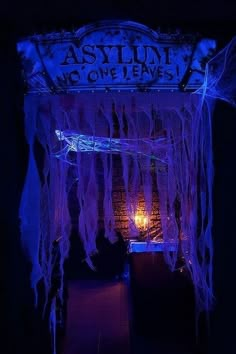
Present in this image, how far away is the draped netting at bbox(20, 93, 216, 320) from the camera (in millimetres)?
2723

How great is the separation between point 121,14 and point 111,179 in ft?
4.24

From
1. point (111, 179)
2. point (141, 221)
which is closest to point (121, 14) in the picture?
point (111, 179)

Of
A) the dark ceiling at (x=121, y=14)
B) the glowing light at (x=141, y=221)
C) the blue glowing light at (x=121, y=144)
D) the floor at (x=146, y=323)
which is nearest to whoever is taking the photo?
the dark ceiling at (x=121, y=14)

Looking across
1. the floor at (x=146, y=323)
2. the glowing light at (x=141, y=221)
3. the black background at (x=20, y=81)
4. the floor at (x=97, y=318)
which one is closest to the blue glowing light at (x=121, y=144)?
the black background at (x=20, y=81)

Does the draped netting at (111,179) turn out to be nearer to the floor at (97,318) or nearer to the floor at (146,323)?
the floor at (146,323)

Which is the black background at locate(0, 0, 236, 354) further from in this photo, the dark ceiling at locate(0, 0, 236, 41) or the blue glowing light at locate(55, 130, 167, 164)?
the blue glowing light at locate(55, 130, 167, 164)

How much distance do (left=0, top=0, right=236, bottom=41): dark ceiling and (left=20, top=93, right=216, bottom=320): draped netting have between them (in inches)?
21.7

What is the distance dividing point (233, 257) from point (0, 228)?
190 centimetres

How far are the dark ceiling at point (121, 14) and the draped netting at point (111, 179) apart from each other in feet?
1.81

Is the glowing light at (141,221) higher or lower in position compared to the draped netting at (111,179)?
lower

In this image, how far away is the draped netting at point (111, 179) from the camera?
272 cm

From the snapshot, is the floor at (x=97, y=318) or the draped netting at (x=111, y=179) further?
the floor at (x=97, y=318)

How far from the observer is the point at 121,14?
270cm

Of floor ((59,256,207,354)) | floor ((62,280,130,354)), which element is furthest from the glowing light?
floor ((59,256,207,354))
